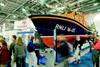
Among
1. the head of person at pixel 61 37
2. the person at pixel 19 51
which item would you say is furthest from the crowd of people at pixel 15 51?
the head of person at pixel 61 37

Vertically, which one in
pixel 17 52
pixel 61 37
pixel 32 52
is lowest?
pixel 32 52

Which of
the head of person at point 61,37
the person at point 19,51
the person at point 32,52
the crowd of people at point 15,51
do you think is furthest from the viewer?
the person at point 32,52

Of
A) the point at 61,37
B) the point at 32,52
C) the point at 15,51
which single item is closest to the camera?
the point at 61,37

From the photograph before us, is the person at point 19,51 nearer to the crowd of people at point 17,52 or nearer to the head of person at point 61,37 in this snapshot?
the crowd of people at point 17,52

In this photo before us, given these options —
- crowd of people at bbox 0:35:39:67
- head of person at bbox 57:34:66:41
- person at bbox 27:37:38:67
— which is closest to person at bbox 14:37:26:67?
crowd of people at bbox 0:35:39:67

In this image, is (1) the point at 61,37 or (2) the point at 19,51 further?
(2) the point at 19,51

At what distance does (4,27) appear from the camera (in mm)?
11289

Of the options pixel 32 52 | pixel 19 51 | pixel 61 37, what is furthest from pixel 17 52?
pixel 61 37

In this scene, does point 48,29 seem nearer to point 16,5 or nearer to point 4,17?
point 16,5

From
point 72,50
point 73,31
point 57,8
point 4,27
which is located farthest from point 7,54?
point 57,8

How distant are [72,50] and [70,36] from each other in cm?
42

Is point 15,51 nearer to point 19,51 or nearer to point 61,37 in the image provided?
point 19,51

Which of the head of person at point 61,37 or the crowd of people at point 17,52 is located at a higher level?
the head of person at point 61,37

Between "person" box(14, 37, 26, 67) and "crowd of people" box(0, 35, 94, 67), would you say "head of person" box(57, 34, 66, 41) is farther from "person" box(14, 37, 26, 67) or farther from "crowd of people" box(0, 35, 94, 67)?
"person" box(14, 37, 26, 67)
